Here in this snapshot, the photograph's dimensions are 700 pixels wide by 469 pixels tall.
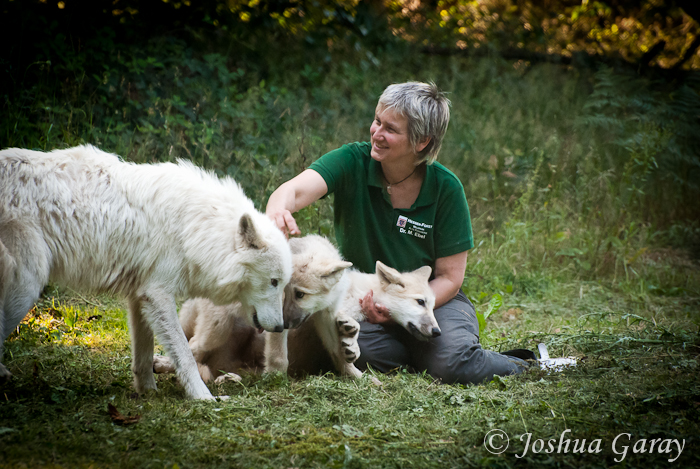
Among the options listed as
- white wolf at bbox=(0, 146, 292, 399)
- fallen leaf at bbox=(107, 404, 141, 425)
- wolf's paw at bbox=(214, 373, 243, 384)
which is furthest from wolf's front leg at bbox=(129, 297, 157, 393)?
fallen leaf at bbox=(107, 404, 141, 425)

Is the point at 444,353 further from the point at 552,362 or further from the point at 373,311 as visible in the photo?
the point at 552,362

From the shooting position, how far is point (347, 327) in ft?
12.0

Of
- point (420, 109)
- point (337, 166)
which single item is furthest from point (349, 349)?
point (420, 109)

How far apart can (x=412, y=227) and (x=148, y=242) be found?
2013mm

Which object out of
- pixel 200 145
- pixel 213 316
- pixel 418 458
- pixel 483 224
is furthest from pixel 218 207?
pixel 483 224

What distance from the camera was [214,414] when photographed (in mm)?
2936

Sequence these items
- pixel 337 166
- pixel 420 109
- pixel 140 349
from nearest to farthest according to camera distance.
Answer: pixel 140 349 → pixel 420 109 → pixel 337 166

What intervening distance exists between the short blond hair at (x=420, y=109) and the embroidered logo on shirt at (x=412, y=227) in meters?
0.57

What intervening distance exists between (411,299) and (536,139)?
5.58 meters

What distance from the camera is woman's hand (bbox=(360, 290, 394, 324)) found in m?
4.14

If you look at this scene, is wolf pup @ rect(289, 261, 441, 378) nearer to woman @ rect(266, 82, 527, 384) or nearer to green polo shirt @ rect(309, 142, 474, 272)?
woman @ rect(266, 82, 527, 384)

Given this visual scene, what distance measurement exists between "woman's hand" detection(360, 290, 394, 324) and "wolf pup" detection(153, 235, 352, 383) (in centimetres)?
39

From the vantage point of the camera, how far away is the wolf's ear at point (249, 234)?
3195 mm

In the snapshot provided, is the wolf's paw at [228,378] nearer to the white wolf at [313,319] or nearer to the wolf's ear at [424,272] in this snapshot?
the white wolf at [313,319]
